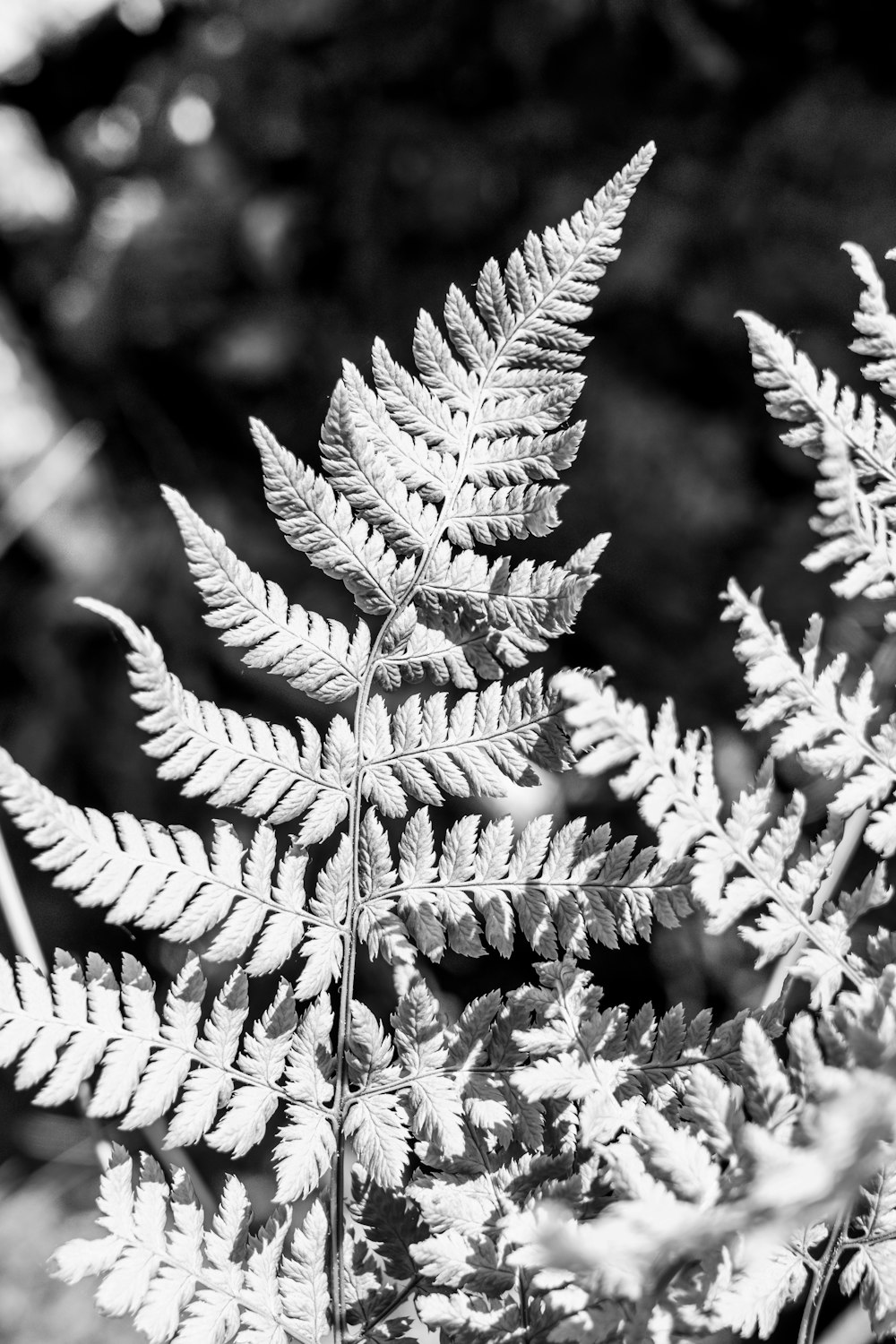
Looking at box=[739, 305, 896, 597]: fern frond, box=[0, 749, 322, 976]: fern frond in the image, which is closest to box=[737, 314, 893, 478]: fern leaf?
box=[739, 305, 896, 597]: fern frond

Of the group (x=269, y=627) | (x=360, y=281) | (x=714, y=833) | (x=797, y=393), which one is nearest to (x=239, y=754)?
(x=269, y=627)

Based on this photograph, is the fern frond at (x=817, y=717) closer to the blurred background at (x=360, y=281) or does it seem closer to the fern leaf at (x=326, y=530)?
the fern leaf at (x=326, y=530)

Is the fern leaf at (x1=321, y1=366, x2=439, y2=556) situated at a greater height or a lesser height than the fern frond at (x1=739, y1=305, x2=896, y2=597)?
lesser

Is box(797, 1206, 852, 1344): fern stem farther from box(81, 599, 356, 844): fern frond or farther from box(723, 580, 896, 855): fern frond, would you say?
box(81, 599, 356, 844): fern frond

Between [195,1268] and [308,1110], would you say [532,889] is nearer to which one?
[308,1110]

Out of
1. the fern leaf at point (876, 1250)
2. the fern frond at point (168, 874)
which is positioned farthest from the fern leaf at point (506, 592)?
the fern leaf at point (876, 1250)

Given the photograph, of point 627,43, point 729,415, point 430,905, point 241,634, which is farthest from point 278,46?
point 430,905
